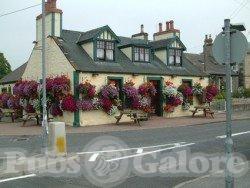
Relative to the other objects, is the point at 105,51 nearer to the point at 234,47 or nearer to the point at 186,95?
the point at 186,95

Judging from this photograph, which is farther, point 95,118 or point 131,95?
point 131,95

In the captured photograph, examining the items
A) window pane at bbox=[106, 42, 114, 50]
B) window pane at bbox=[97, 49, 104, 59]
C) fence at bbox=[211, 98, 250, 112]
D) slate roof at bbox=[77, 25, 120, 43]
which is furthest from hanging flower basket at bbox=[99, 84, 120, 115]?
fence at bbox=[211, 98, 250, 112]

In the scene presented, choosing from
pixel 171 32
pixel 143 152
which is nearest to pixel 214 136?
pixel 143 152

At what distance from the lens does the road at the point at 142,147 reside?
918 centimetres

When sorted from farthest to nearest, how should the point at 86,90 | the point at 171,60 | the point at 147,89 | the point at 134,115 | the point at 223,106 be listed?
the point at 223,106 < the point at 171,60 < the point at 147,89 < the point at 134,115 < the point at 86,90

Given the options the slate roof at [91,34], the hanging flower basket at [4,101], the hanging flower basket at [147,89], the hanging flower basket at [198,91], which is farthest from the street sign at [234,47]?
the hanging flower basket at [4,101]

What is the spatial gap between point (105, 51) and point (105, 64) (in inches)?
39.0

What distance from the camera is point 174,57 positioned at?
3109 centimetres

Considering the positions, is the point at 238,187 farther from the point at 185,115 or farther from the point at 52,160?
the point at 185,115

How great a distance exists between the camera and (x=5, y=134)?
758 inches

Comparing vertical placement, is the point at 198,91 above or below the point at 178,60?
below

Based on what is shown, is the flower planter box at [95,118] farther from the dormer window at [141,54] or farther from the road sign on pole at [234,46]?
the road sign on pole at [234,46]

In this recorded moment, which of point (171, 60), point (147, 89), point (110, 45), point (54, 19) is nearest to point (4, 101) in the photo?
point (54, 19)

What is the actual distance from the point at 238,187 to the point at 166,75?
2076cm
